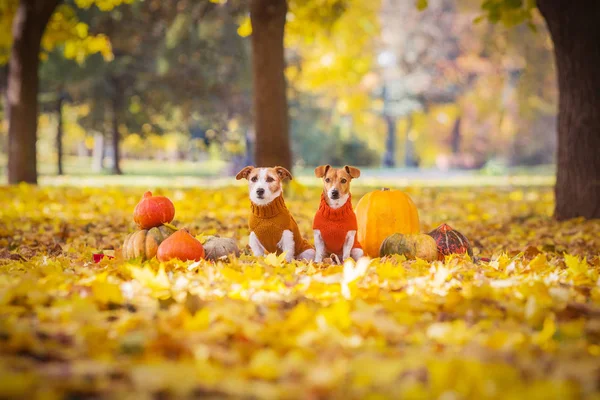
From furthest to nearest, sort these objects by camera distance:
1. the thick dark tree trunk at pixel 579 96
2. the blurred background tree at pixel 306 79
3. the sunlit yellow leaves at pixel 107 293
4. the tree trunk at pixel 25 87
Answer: the tree trunk at pixel 25 87, the blurred background tree at pixel 306 79, the thick dark tree trunk at pixel 579 96, the sunlit yellow leaves at pixel 107 293

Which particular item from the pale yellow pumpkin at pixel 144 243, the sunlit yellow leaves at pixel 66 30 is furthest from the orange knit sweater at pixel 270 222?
the sunlit yellow leaves at pixel 66 30

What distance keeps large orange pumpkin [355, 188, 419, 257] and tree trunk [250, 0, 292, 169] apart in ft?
14.9


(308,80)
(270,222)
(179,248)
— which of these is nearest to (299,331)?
(179,248)

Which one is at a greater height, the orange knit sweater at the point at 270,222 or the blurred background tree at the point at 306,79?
the blurred background tree at the point at 306,79

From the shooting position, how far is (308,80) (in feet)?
76.8

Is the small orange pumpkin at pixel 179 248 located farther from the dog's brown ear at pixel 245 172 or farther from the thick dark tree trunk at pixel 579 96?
the thick dark tree trunk at pixel 579 96

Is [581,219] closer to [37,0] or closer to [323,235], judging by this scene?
[323,235]

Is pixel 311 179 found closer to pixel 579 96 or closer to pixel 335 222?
pixel 579 96

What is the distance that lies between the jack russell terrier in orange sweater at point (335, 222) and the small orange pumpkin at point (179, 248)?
32.7 inches

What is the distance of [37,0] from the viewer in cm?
1194

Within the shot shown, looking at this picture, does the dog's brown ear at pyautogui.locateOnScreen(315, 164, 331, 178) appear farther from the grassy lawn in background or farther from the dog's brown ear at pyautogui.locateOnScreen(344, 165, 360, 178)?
the grassy lawn in background

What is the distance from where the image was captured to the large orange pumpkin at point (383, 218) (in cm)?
491

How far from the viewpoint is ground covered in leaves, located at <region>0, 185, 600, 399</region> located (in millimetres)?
1779

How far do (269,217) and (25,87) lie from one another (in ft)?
32.0
